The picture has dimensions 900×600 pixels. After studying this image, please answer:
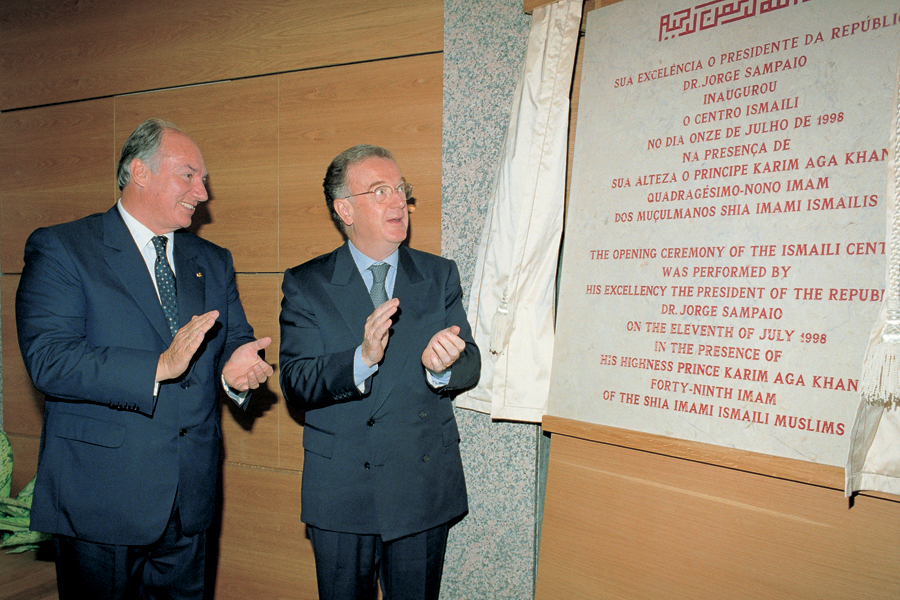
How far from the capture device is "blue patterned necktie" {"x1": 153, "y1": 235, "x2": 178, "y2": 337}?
1799 mm

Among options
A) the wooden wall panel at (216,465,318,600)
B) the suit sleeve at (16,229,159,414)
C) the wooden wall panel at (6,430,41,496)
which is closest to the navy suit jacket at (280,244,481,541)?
the suit sleeve at (16,229,159,414)

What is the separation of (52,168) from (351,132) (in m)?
1.79

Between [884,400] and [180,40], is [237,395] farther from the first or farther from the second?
[180,40]

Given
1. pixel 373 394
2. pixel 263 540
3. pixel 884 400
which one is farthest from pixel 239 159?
pixel 884 400

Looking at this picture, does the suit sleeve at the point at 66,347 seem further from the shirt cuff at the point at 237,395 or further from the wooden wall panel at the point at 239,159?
the wooden wall panel at the point at 239,159

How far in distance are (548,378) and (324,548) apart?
2.99 feet

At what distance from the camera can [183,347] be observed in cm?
155

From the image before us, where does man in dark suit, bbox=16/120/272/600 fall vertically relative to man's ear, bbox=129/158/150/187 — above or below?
below

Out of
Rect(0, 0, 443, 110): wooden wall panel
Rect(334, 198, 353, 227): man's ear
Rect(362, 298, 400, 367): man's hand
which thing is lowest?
Rect(362, 298, 400, 367): man's hand

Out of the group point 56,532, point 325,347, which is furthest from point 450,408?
point 56,532

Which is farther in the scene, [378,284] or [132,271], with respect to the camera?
[378,284]

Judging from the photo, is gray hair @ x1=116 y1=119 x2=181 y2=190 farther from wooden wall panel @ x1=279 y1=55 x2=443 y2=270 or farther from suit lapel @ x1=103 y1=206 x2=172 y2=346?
wooden wall panel @ x1=279 y1=55 x2=443 y2=270

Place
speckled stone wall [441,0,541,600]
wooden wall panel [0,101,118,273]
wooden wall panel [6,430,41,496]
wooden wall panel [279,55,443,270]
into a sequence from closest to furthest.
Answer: speckled stone wall [441,0,541,600] < wooden wall panel [279,55,443,270] < wooden wall panel [0,101,118,273] < wooden wall panel [6,430,41,496]

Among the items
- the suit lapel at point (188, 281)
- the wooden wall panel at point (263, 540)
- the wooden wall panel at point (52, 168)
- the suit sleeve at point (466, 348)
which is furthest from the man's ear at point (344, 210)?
the wooden wall panel at point (52, 168)
